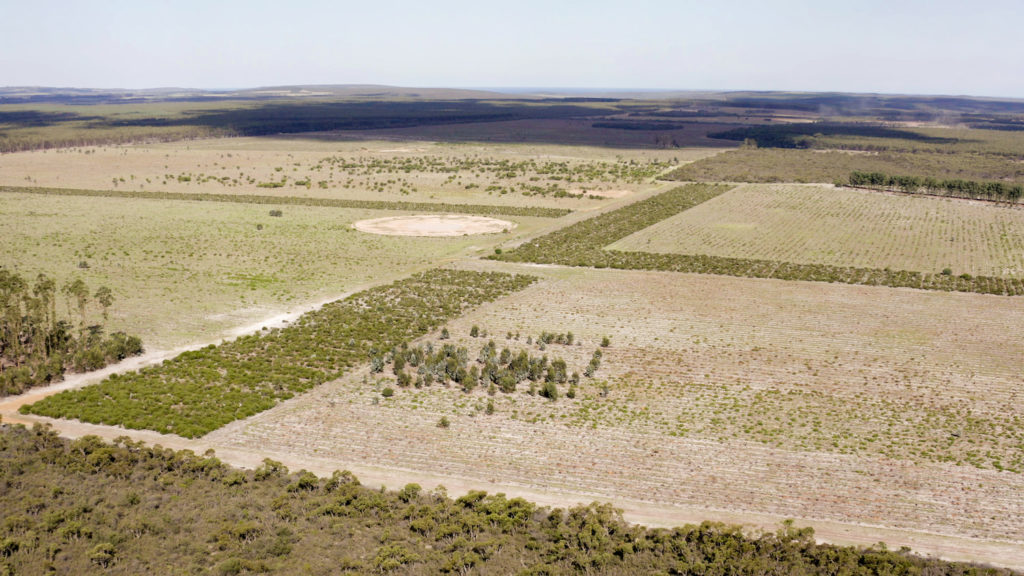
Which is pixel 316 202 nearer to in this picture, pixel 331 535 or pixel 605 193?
pixel 605 193

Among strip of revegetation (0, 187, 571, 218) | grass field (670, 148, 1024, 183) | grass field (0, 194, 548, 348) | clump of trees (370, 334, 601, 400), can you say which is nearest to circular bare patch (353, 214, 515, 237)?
grass field (0, 194, 548, 348)

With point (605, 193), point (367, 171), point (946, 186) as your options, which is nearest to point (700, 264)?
point (605, 193)

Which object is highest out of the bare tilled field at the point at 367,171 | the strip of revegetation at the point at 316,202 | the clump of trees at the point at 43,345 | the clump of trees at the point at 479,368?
the bare tilled field at the point at 367,171

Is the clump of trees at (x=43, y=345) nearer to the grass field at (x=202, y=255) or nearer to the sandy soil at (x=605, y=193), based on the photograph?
the grass field at (x=202, y=255)

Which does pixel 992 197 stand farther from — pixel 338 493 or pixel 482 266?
pixel 338 493

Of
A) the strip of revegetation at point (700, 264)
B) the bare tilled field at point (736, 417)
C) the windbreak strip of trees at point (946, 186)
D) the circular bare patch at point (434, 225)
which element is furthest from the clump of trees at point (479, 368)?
the windbreak strip of trees at point (946, 186)

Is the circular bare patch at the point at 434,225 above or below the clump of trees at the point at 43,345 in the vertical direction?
above
